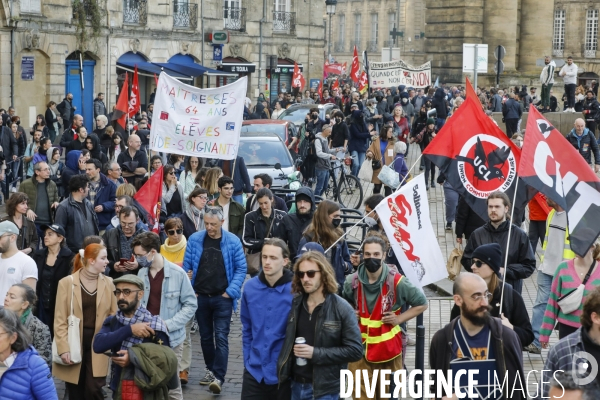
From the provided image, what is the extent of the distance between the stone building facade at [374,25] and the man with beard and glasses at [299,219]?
90.1 metres

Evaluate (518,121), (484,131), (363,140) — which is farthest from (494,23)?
(484,131)

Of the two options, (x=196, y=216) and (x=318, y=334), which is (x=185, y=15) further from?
(x=318, y=334)

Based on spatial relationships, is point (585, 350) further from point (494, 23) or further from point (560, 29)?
point (560, 29)

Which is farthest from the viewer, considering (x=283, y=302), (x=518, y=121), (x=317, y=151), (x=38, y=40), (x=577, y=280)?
(x=38, y=40)

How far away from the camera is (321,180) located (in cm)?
2166

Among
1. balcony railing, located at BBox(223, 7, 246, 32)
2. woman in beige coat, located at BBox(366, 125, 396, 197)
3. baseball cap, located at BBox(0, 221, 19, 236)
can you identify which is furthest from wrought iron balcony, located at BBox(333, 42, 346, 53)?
baseball cap, located at BBox(0, 221, 19, 236)

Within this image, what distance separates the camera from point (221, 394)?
385 inches

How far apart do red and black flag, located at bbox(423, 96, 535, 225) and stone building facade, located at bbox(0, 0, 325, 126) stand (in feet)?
84.4

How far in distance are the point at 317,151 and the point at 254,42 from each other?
1058 inches

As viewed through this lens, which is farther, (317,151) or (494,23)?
(494,23)

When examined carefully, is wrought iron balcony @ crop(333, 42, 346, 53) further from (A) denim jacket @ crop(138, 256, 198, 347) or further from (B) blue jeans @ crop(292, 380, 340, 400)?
(B) blue jeans @ crop(292, 380, 340, 400)

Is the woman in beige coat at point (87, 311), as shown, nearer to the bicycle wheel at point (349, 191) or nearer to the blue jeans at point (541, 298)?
the blue jeans at point (541, 298)

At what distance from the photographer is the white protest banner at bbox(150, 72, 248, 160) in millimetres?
13836

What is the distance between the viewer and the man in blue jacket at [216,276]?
9.77 meters
